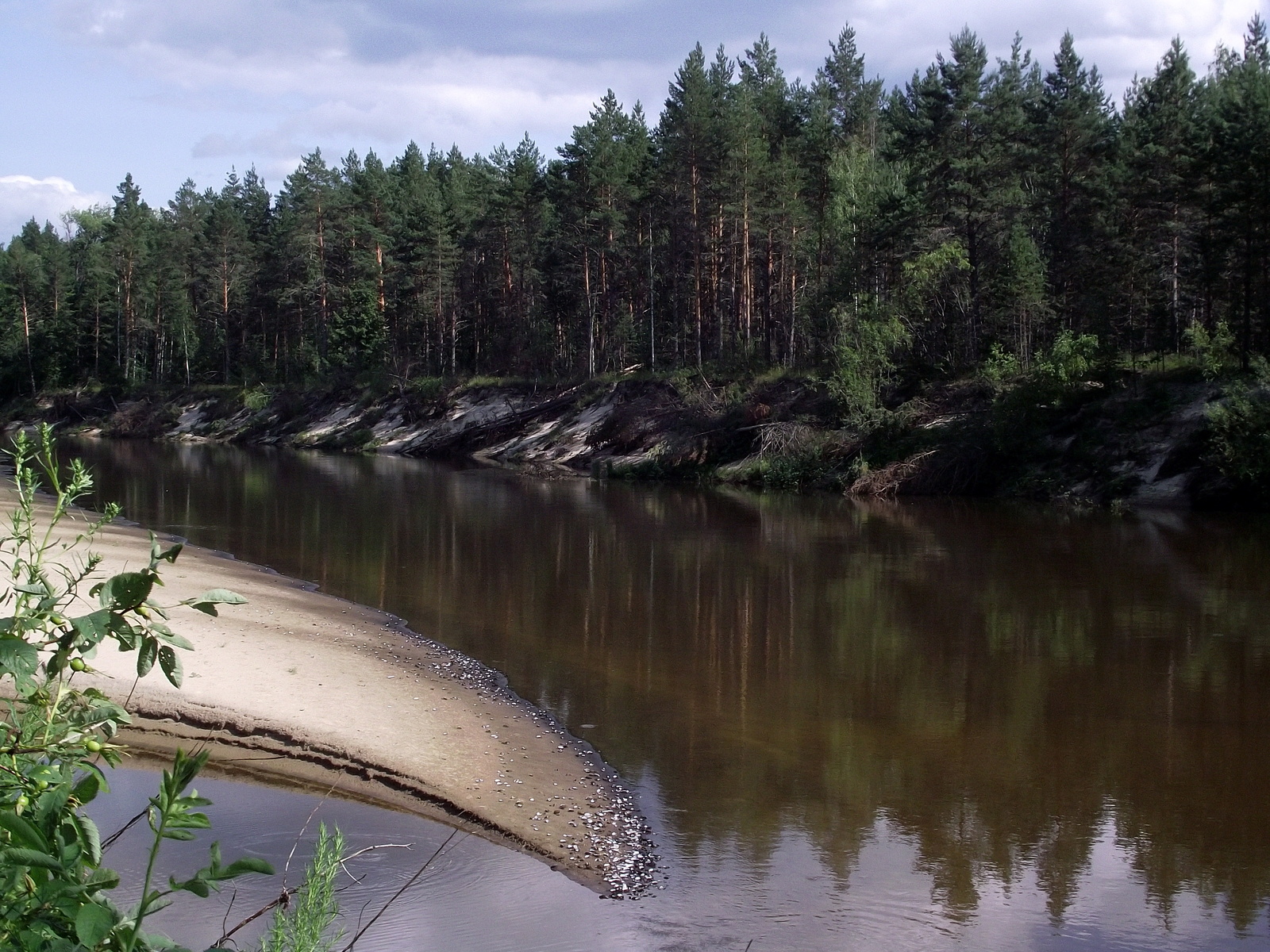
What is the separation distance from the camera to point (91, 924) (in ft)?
7.20

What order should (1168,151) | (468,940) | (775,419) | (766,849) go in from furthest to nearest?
(775,419) < (1168,151) < (766,849) < (468,940)

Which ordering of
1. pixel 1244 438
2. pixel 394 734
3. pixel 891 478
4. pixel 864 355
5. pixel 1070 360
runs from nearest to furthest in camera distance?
pixel 394 734 → pixel 1244 438 → pixel 1070 360 → pixel 891 478 → pixel 864 355

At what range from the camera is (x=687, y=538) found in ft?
88.3

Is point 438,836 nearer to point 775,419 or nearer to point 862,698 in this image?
point 862,698

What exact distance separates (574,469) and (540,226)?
734 inches

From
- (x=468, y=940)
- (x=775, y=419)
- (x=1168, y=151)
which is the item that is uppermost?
(x=1168, y=151)

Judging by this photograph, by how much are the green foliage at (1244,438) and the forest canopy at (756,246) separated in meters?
3.40

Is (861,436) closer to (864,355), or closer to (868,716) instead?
(864,355)

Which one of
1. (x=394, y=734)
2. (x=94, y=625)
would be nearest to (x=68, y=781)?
(x=94, y=625)

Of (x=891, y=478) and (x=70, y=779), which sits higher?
(x=70, y=779)

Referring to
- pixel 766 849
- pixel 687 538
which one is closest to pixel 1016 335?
pixel 687 538

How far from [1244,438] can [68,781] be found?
33.4 m

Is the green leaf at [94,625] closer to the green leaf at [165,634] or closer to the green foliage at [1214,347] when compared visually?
the green leaf at [165,634]

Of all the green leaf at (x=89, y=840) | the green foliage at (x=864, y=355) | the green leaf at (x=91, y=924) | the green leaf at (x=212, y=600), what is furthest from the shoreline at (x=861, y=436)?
the green leaf at (x=91, y=924)
